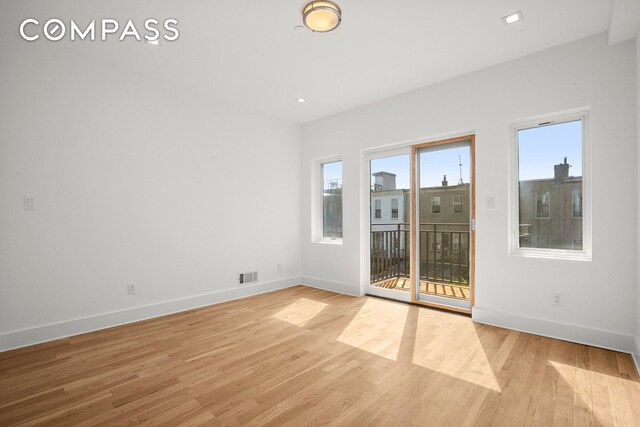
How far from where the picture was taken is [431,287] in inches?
173

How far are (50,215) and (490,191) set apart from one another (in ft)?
14.9

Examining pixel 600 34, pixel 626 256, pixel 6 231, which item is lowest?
pixel 626 256

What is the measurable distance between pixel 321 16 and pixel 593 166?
2.74 m

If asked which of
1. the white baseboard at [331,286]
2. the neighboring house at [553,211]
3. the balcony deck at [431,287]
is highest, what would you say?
the neighboring house at [553,211]

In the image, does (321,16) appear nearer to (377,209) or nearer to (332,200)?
(377,209)

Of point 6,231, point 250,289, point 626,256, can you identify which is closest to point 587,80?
point 626,256

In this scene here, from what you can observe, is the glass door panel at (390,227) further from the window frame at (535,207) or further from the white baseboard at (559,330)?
the window frame at (535,207)

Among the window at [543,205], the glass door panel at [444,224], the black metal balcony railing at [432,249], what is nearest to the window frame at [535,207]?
the window at [543,205]

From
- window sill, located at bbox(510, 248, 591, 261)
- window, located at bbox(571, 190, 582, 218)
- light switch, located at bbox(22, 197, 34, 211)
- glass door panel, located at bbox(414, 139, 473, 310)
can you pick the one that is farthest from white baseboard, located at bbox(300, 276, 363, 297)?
light switch, located at bbox(22, 197, 34, 211)

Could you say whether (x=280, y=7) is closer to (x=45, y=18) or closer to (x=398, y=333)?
(x=45, y=18)

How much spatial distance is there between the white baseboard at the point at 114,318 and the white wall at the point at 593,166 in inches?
123

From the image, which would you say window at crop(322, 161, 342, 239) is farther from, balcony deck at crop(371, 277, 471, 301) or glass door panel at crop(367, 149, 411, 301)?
balcony deck at crop(371, 277, 471, 301)

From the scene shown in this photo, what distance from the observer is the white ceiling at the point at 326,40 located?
7.85 ft

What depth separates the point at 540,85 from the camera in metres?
3.01
